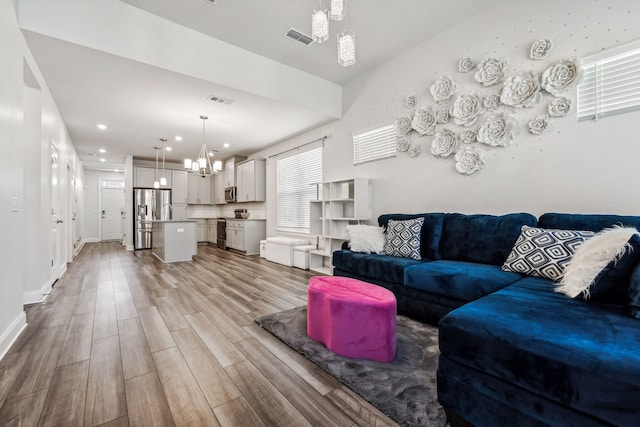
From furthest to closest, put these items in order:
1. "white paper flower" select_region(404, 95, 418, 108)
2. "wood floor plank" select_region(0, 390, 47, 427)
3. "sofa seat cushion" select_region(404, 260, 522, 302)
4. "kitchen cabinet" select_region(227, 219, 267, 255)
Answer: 1. "kitchen cabinet" select_region(227, 219, 267, 255)
2. "white paper flower" select_region(404, 95, 418, 108)
3. "sofa seat cushion" select_region(404, 260, 522, 302)
4. "wood floor plank" select_region(0, 390, 47, 427)

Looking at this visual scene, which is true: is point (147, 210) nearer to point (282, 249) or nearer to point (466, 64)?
point (282, 249)

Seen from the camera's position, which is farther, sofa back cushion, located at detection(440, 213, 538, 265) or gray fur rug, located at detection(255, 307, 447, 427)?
sofa back cushion, located at detection(440, 213, 538, 265)

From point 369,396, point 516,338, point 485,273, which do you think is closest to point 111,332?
point 369,396

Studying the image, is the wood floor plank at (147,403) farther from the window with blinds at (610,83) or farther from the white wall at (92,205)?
the white wall at (92,205)

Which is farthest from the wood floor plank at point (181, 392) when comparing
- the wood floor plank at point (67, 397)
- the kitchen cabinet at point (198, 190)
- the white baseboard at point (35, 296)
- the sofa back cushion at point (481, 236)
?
the kitchen cabinet at point (198, 190)

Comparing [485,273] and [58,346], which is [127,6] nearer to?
[58,346]

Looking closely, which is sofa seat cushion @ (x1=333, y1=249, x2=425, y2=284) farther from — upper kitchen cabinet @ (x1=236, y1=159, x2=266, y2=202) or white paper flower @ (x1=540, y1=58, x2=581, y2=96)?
upper kitchen cabinet @ (x1=236, y1=159, x2=266, y2=202)

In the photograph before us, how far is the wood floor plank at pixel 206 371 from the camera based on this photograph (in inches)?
61.2

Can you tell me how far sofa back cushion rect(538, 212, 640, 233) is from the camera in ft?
6.60

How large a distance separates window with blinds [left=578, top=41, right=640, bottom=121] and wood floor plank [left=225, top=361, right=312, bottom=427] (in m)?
3.28

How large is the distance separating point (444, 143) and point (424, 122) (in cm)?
41

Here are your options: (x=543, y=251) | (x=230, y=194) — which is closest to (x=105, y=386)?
(x=543, y=251)

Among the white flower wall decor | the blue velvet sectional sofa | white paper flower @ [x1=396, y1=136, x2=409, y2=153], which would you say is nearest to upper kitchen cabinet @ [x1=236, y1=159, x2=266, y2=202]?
white paper flower @ [x1=396, y1=136, x2=409, y2=153]

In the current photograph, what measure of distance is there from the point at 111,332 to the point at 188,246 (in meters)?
3.71
